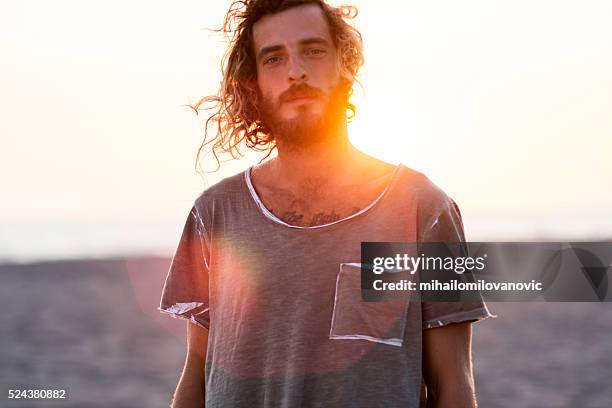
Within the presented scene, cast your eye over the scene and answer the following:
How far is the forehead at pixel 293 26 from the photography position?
13.2 feet

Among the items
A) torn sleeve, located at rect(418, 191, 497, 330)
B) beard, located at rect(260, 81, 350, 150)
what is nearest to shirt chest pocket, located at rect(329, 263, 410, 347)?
torn sleeve, located at rect(418, 191, 497, 330)

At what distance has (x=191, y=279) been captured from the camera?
4.13 m

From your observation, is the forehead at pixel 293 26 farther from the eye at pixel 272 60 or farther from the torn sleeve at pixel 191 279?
the torn sleeve at pixel 191 279

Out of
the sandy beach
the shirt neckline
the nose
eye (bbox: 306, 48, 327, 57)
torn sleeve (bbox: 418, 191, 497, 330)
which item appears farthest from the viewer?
the sandy beach

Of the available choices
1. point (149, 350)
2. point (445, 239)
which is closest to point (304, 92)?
point (445, 239)

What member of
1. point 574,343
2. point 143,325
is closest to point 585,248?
point 574,343

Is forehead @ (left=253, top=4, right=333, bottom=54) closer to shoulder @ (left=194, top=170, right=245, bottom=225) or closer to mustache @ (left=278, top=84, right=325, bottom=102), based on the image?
mustache @ (left=278, top=84, right=325, bottom=102)

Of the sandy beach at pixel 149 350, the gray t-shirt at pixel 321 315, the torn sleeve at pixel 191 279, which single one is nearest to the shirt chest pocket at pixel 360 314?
the gray t-shirt at pixel 321 315

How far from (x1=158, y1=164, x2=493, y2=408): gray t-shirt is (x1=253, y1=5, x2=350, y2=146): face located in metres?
0.35

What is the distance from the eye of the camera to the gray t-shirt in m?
3.58

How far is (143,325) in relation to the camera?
17719 millimetres

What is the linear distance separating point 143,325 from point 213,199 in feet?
46.1

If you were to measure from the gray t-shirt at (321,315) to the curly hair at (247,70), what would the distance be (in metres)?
0.70

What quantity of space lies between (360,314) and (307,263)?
0.28 meters
